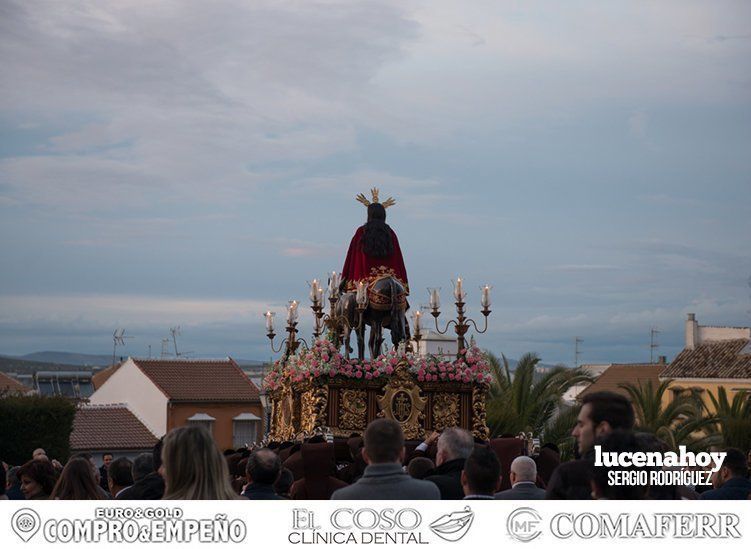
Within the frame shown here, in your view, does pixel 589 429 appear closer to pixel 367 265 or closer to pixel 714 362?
→ pixel 367 265

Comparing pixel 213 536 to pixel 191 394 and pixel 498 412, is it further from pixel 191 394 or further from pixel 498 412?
pixel 191 394

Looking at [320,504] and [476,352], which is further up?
[476,352]

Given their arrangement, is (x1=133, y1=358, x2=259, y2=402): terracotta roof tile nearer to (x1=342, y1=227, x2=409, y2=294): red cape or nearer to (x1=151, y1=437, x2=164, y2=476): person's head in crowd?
(x1=342, y1=227, x2=409, y2=294): red cape

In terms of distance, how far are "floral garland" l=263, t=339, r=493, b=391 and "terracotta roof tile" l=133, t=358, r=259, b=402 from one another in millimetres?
39056

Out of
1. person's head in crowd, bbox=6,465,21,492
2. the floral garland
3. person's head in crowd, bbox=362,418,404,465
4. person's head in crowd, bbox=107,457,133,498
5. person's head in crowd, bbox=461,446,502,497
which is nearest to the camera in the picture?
person's head in crowd, bbox=362,418,404,465

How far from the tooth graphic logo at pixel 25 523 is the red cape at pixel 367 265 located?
1249cm

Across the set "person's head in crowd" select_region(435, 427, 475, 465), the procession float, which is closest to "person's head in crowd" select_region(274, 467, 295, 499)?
"person's head in crowd" select_region(435, 427, 475, 465)

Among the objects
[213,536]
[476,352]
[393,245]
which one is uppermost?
[393,245]

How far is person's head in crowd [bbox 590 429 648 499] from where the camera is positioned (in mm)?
6312

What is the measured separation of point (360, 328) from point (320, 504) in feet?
40.3

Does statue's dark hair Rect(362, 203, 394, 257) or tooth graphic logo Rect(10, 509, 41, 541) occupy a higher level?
statue's dark hair Rect(362, 203, 394, 257)

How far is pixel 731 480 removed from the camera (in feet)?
31.4

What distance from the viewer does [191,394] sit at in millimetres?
58594

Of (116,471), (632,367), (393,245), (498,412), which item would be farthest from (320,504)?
(632,367)
